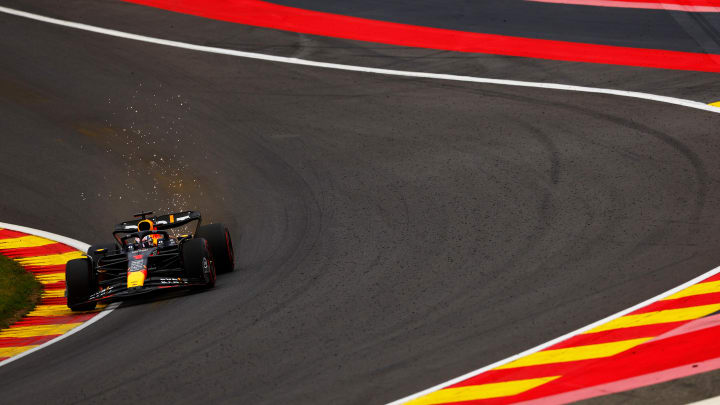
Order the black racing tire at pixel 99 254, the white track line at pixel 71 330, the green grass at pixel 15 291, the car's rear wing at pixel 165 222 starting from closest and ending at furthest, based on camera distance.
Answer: the white track line at pixel 71 330, the green grass at pixel 15 291, the black racing tire at pixel 99 254, the car's rear wing at pixel 165 222

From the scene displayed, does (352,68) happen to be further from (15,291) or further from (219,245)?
(15,291)

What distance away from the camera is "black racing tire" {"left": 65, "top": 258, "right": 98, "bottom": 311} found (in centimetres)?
1244

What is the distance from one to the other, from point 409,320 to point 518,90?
9.67 meters

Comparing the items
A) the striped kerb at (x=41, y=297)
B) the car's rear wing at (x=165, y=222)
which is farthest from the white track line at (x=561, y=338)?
the car's rear wing at (x=165, y=222)

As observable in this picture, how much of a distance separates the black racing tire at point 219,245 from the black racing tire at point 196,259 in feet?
2.12

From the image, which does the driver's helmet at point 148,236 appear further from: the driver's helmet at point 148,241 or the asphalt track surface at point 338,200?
the asphalt track surface at point 338,200

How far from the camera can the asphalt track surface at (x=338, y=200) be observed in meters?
10.2

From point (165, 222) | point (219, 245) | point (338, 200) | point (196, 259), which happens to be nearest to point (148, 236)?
point (165, 222)

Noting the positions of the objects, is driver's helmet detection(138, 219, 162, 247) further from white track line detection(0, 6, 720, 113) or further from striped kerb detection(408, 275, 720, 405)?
white track line detection(0, 6, 720, 113)

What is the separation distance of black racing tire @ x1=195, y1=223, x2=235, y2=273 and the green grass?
2.40 m

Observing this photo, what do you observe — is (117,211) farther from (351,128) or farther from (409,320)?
(409,320)

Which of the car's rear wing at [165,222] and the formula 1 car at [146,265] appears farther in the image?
the car's rear wing at [165,222]

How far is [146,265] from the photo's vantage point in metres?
12.6

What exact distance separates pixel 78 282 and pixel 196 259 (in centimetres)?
148
